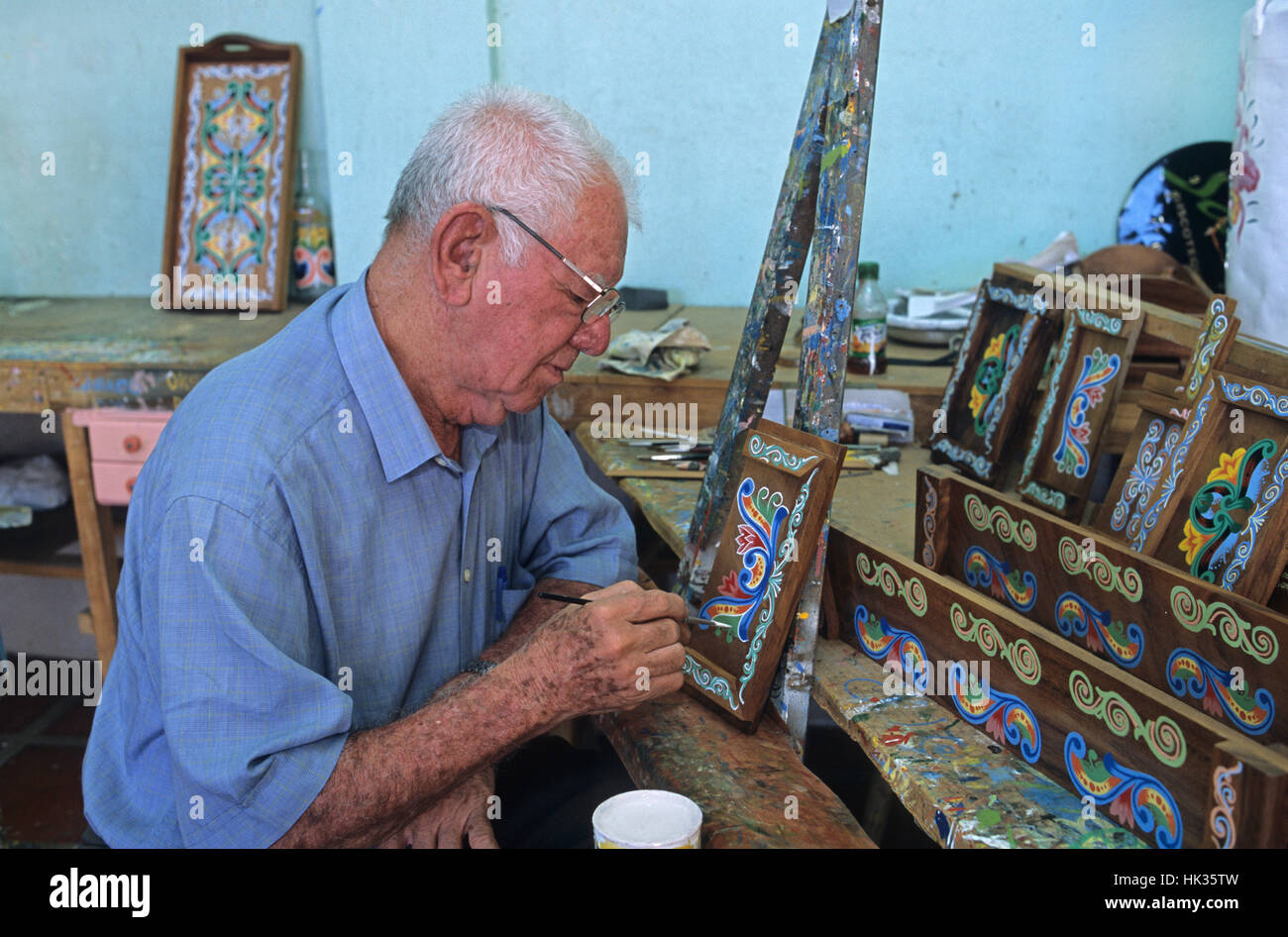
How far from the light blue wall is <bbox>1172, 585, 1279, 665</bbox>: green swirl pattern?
251cm

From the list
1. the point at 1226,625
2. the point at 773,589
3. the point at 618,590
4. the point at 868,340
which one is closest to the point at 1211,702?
the point at 1226,625

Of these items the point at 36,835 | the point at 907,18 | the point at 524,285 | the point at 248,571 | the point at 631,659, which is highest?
the point at 907,18

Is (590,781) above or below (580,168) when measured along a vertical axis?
below

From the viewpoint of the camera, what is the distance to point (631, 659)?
4.52 feet

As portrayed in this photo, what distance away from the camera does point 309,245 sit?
12.0ft

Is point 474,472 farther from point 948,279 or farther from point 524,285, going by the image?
point 948,279

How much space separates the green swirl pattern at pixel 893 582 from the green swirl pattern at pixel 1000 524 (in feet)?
0.57

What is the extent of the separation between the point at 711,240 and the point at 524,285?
8.03 ft

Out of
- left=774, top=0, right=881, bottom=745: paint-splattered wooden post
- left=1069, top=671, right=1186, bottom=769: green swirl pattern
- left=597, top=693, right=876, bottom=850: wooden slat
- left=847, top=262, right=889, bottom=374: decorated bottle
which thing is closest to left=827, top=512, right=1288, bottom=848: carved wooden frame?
left=1069, top=671, right=1186, bottom=769: green swirl pattern

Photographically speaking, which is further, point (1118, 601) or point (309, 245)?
point (309, 245)

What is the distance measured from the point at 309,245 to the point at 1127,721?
322cm

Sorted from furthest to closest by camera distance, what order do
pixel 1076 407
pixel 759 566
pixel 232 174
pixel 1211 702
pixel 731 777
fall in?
1. pixel 232 174
2. pixel 1076 407
3. pixel 759 566
4. pixel 731 777
5. pixel 1211 702

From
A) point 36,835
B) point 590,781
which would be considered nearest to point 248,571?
point 590,781

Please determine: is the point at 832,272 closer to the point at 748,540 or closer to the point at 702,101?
the point at 748,540
